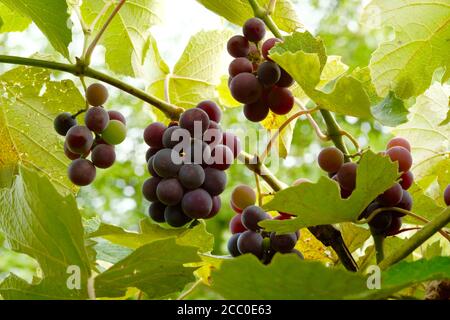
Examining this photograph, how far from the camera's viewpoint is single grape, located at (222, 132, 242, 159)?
0.80 m

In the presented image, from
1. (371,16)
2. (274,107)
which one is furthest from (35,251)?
(371,16)

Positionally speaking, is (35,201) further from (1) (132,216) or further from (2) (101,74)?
(1) (132,216)

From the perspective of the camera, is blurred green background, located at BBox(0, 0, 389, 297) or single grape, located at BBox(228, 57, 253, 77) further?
blurred green background, located at BBox(0, 0, 389, 297)

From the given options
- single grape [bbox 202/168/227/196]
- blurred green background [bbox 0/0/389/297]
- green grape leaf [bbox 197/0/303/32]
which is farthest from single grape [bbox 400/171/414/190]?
blurred green background [bbox 0/0/389/297]

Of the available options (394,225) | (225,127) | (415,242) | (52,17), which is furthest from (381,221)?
(225,127)

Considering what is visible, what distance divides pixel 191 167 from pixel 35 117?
1.12ft

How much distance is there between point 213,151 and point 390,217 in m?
0.21

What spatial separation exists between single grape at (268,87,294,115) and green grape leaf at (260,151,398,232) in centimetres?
20

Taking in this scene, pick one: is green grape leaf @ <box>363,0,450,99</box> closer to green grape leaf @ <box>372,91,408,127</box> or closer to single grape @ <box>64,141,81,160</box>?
green grape leaf @ <box>372,91,408,127</box>

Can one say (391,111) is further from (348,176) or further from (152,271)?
(152,271)
